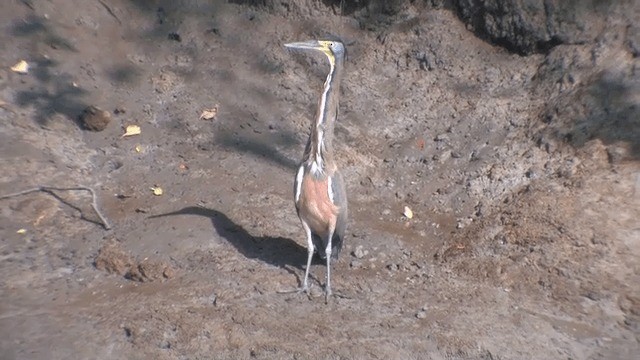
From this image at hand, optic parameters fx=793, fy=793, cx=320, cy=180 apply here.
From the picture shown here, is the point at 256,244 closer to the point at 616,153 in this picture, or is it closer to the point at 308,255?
the point at 308,255

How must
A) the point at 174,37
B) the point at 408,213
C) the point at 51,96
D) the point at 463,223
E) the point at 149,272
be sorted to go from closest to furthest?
the point at 149,272 → the point at 463,223 → the point at 408,213 → the point at 51,96 → the point at 174,37

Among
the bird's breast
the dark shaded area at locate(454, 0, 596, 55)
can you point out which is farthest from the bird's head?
the dark shaded area at locate(454, 0, 596, 55)

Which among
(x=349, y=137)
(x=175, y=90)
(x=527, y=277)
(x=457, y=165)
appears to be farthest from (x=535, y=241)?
(x=175, y=90)

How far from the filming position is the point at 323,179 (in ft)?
21.8

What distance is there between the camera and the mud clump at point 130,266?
6.36 metres

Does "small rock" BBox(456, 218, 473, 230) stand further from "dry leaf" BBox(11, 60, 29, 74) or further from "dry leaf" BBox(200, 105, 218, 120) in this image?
"dry leaf" BBox(11, 60, 29, 74)

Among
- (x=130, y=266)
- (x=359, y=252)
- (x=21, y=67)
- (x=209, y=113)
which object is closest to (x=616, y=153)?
(x=359, y=252)

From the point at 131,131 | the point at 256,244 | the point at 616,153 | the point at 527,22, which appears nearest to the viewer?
the point at 256,244

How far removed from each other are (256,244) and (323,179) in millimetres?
884

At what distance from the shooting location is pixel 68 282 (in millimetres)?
6309

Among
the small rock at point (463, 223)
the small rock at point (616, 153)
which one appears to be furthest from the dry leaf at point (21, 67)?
the small rock at point (616, 153)

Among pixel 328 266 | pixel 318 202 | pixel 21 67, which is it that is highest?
pixel 318 202

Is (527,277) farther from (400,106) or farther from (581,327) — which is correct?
(400,106)

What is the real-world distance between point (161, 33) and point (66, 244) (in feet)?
12.0
